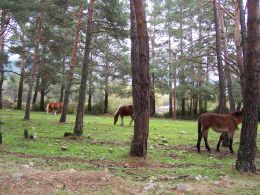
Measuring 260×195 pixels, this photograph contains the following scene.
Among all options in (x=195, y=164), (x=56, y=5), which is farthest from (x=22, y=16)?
(x=195, y=164)

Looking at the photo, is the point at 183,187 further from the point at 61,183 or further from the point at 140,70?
the point at 140,70

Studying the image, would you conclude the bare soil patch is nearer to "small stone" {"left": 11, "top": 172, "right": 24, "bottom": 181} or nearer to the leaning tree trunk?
"small stone" {"left": 11, "top": 172, "right": 24, "bottom": 181}

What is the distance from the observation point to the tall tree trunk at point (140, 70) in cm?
1086

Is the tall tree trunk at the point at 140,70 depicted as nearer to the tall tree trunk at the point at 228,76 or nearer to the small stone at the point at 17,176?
the small stone at the point at 17,176

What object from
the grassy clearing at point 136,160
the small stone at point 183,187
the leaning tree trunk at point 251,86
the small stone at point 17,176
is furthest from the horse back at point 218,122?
the small stone at point 17,176

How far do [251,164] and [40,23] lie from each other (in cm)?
1700

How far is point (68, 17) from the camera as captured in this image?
19547 mm

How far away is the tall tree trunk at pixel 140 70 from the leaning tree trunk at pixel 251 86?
9.48 feet

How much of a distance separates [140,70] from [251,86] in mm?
3195

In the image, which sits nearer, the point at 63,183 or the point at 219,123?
the point at 63,183

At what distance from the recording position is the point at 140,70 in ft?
35.7

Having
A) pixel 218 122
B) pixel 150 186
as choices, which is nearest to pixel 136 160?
pixel 150 186

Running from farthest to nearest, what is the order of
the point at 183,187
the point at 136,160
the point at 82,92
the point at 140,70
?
the point at 82,92
the point at 140,70
the point at 136,160
the point at 183,187

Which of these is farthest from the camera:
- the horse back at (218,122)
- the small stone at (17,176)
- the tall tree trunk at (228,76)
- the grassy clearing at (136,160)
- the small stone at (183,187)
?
the tall tree trunk at (228,76)
